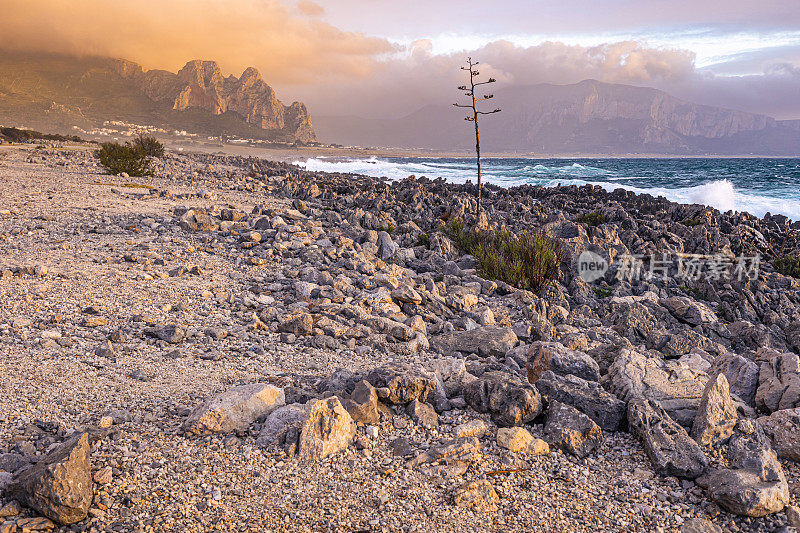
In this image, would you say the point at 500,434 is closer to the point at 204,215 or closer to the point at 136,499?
the point at 136,499

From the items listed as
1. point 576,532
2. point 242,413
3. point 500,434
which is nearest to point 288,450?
point 242,413

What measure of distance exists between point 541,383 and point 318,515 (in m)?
2.21

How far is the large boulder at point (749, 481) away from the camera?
109 inches

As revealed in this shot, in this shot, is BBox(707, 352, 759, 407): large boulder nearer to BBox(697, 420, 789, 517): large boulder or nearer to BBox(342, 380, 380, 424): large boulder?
Answer: BBox(697, 420, 789, 517): large boulder

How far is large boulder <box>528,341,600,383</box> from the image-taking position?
4.43m

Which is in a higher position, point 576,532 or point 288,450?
point 288,450

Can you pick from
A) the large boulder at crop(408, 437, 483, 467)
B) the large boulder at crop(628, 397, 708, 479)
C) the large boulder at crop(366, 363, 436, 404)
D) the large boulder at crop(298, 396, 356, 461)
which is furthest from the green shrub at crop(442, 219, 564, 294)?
the large boulder at crop(298, 396, 356, 461)

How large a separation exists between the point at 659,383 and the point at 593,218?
14365 millimetres

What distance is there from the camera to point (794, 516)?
Result: 2.72 metres

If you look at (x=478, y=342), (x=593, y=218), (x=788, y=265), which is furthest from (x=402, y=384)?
(x=593, y=218)

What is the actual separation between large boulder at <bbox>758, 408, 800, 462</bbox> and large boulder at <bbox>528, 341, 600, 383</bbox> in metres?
1.31

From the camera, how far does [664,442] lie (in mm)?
3334

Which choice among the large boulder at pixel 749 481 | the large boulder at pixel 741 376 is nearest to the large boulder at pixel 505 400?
the large boulder at pixel 749 481

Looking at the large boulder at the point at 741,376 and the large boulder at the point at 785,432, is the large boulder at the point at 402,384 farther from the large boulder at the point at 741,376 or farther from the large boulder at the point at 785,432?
the large boulder at the point at 741,376
